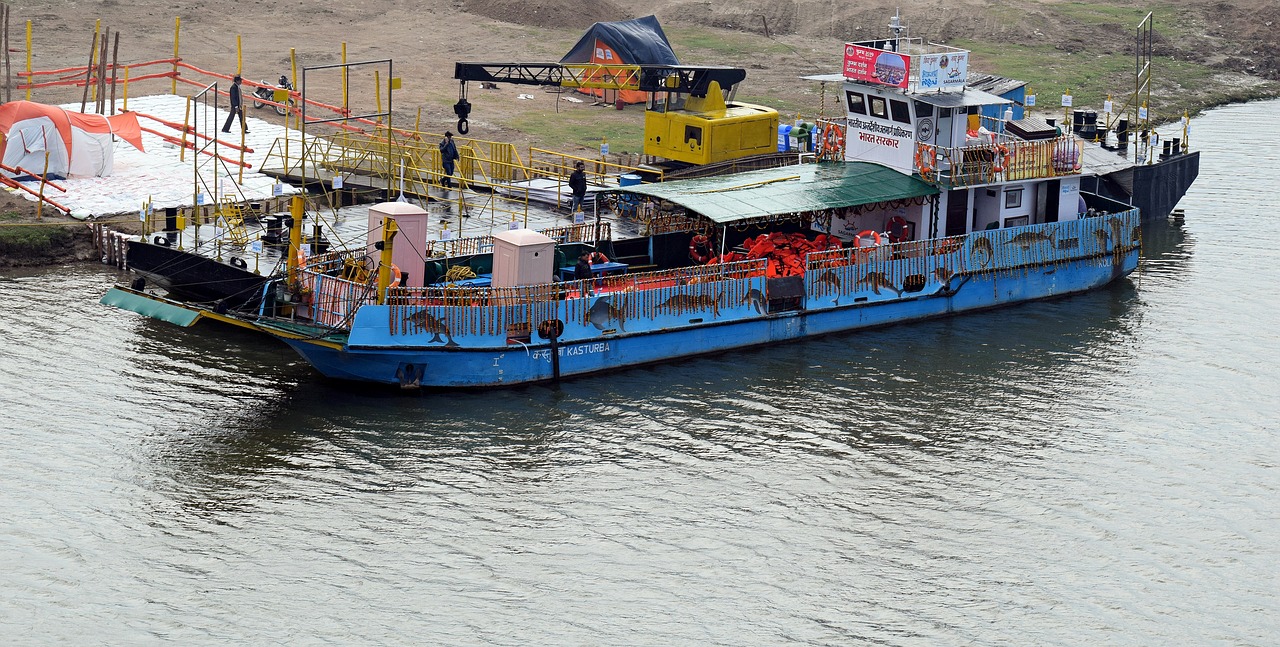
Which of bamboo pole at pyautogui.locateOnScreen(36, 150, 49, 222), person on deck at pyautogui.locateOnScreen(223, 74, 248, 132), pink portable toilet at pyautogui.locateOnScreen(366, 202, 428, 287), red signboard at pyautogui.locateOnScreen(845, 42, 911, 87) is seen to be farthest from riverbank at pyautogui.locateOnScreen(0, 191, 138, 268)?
red signboard at pyautogui.locateOnScreen(845, 42, 911, 87)

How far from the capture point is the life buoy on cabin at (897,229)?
36250 mm

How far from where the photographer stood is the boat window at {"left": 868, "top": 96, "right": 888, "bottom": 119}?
1446 inches

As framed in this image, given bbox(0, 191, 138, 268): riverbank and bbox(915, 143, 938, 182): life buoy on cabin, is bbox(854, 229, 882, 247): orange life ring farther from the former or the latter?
bbox(0, 191, 138, 268): riverbank

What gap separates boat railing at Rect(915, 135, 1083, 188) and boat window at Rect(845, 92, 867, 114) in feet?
6.43

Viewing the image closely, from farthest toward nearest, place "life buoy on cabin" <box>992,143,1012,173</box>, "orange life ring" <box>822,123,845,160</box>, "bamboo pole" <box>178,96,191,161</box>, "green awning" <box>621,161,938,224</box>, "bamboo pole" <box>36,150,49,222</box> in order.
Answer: "bamboo pole" <box>178,96,191,161</box> < "orange life ring" <box>822,123,845,160</box> < "bamboo pole" <box>36,150,49,222</box> < "life buoy on cabin" <box>992,143,1012,173</box> < "green awning" <box>621,161,938,224</box>

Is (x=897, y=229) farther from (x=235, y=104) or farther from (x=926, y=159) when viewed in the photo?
(x=235, y=104)

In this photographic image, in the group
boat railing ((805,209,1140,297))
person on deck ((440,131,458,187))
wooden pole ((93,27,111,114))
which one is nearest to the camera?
boat railing ((805,209,1140,297))

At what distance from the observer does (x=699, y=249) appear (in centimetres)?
3506

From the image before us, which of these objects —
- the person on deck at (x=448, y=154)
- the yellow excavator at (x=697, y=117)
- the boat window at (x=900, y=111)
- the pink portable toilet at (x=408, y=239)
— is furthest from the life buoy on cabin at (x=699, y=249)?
the pink portable toilet at (x=408, y=239)

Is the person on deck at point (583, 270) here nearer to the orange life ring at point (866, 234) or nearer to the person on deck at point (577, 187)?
the person on deck at point (577, 187)

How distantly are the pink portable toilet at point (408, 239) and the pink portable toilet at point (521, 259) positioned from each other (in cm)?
148

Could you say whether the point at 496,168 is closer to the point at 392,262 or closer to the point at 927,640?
the point at 392,262

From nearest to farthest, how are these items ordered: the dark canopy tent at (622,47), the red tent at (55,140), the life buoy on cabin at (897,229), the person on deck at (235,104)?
the life buoy on cabin at (897,229) → the red tent at (55,140) → the person on deck at (235,104) → the dark canopy tent at (622,47)

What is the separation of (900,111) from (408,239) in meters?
13.4
